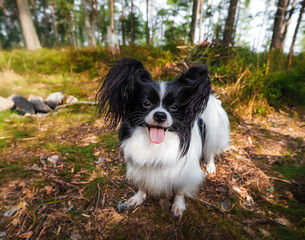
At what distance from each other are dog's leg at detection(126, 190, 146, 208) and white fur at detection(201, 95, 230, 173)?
101cm

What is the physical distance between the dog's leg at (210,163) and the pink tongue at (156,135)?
3.88ft

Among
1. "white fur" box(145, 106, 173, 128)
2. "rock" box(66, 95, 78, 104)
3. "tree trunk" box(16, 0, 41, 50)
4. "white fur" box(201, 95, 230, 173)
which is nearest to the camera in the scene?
"white fur" box(145, 106, 173, 128)

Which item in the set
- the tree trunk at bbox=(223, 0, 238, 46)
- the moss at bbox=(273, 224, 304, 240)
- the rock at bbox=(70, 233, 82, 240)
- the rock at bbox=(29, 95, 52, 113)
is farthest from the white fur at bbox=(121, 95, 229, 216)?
the tree trunk at bbox=(223, 0, 238, 46)

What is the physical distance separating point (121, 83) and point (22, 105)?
344 centimetres

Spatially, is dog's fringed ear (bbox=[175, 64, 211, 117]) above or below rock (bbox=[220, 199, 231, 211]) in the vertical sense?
above

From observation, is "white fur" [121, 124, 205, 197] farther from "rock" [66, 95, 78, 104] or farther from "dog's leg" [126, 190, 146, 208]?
"rock" [66, 95, 78, 104]

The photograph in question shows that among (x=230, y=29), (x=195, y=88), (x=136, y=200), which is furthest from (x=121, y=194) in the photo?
(x=230, y=29)

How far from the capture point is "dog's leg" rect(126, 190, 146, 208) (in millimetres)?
1750

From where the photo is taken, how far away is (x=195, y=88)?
1.47 metres

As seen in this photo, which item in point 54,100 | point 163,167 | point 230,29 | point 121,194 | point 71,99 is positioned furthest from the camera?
point 230,29

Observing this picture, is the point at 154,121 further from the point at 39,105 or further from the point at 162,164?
the point at 39,105

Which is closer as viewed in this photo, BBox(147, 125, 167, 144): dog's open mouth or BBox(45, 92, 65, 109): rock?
BBox(147, 125, 167, 144): dog's open mouth

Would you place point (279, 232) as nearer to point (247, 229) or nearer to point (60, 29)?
point (247, 229)

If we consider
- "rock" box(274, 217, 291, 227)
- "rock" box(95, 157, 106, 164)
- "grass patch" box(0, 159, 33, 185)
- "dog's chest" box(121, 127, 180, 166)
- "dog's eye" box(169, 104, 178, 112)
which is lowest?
"rock" box(95, 157, 106, 164)
